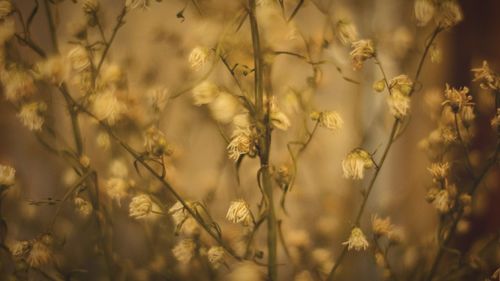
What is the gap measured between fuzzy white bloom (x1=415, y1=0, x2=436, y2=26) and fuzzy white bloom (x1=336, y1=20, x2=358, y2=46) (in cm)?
11

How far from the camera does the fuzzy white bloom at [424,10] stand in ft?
2.37

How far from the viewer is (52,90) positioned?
31.8 inches

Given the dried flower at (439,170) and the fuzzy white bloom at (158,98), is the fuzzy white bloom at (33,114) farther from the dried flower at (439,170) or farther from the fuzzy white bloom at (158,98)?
the dried flower at (439,170)

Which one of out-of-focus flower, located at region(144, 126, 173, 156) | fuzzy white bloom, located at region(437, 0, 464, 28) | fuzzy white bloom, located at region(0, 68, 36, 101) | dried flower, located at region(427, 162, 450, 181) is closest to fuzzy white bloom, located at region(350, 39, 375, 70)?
fuzzy white bloom, located at region(437, 0, 464, 28)

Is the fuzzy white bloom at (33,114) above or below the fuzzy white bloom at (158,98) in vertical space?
below

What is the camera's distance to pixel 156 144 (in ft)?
2.41

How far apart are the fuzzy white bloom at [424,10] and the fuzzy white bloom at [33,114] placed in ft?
2.20

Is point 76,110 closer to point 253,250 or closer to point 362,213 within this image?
point 253,250

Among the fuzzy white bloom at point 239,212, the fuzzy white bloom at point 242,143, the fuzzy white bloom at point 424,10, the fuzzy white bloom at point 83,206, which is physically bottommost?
the fuzzy white bloom at point 239,212

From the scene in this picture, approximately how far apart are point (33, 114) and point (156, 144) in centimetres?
23

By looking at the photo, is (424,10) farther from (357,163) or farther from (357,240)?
(357,240)

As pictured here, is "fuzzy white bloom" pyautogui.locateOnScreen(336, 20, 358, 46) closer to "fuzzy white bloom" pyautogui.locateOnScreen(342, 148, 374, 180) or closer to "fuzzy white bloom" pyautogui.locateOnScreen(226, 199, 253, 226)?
"fuzzy white bloom" pyautogui.locateOnScreen(342, 148, 374, 180)

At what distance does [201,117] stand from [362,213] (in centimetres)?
36

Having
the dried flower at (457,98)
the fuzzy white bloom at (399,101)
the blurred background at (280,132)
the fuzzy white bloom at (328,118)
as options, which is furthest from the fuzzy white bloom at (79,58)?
the dried flower at (457,98)
